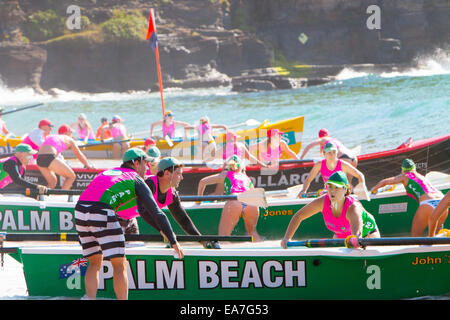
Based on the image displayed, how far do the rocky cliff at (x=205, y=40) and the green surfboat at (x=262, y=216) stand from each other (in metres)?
59.6

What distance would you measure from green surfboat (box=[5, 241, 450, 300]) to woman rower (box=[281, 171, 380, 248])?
0.68 feet

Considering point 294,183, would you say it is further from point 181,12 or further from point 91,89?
point 181,12

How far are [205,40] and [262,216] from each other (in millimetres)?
67369

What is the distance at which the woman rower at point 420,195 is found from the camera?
7832 mm

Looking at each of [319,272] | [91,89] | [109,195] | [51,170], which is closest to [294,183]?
[51,170]

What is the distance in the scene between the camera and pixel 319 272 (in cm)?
611

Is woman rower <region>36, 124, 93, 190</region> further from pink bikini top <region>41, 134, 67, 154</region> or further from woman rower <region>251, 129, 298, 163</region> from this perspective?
woman rower <region>251, 129, 298, 163</region>

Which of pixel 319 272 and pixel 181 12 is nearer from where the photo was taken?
pixel 319 272

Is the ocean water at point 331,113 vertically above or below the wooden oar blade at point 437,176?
below

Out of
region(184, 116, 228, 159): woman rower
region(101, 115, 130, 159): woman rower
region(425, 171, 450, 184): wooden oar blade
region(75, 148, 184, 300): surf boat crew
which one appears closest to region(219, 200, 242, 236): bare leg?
region(75, 148, 184, 300): surf boat crew

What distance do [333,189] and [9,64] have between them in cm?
6829

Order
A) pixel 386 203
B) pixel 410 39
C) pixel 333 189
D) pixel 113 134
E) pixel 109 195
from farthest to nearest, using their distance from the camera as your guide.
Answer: pixel 410 39 < pixel 113 134 < pixel 386 203 < pixel 333 189 < pixel 109 195

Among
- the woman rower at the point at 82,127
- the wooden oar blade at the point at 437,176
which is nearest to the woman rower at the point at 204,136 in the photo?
the woman rower at the point at 82,127

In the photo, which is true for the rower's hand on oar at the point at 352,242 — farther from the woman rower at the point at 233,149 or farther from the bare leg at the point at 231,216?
the woman rower at the point at 233,149
